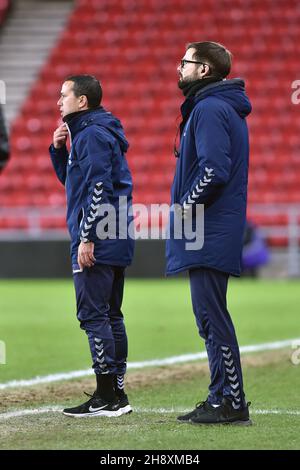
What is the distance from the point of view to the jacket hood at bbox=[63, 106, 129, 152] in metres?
5.52

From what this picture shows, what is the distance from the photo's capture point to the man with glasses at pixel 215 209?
5098 mm

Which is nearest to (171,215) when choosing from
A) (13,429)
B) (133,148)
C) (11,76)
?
(13,429)

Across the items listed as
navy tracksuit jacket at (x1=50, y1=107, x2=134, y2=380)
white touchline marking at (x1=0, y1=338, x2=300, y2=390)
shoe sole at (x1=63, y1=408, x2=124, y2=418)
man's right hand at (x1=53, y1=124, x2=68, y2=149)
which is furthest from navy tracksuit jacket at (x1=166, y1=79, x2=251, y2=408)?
white touchline marking at (x1=0, y1=338, x2=300, y2=390)

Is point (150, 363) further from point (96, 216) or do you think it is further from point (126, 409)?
point (96, 216)

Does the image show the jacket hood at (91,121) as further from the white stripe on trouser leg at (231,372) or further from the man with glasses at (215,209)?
the white stripe on trouser leg at (231,372)

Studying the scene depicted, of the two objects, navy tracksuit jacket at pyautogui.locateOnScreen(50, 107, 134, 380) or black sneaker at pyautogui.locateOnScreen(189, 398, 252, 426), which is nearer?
black sneaker at pyautogui.locateOnScreen(189, 398, 252, 426)

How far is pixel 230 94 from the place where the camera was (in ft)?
17.0

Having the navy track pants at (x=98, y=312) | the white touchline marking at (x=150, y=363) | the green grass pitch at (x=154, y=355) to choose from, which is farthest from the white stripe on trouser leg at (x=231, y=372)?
the white touchline marking at (x=150, y=363)

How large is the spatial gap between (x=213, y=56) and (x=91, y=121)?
0.74 m

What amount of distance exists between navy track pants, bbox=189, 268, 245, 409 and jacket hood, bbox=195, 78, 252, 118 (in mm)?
826

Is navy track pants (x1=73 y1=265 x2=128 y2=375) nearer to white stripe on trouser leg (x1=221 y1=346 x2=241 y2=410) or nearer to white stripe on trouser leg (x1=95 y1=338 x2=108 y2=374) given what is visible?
white stripe on trouser leg (x1=95 y1=338 x2=108 y2=374)

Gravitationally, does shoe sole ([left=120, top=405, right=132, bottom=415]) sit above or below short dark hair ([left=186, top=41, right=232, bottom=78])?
below

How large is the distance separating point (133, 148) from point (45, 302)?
8069mm
